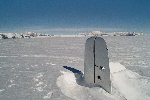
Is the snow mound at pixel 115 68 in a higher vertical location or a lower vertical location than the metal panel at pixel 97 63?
lower

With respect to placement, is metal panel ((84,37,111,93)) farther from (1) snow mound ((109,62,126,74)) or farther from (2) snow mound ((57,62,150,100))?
(1) snow mound ((109,62,126,74))

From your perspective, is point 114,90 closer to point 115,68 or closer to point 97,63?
point 97,63

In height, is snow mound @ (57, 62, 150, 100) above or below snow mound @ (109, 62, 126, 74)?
below

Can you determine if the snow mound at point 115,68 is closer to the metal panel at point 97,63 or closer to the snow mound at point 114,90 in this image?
the snow mound at point 114,90

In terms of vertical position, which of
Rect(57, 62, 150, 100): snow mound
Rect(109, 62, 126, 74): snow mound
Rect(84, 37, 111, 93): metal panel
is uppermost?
Rect(84, 37, 111, 93): metal panel

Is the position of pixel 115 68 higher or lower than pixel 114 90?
higher

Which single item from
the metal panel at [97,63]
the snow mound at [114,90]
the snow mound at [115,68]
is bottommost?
the snow mound at [114,90]

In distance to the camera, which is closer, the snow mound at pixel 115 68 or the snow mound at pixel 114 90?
the snow mound at pixel 114 90

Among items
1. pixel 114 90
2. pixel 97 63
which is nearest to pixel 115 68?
pixel 114 90

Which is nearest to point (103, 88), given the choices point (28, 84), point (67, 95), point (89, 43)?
point (67, 95)

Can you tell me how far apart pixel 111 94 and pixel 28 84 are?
5385 millimetres

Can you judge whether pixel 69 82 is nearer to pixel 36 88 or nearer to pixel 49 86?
pixel 49 86

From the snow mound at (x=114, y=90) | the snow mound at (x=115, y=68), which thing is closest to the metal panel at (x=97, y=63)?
the snow mound at (x=114, y=90)

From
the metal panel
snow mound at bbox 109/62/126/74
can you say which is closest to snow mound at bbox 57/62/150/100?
the metal panel
